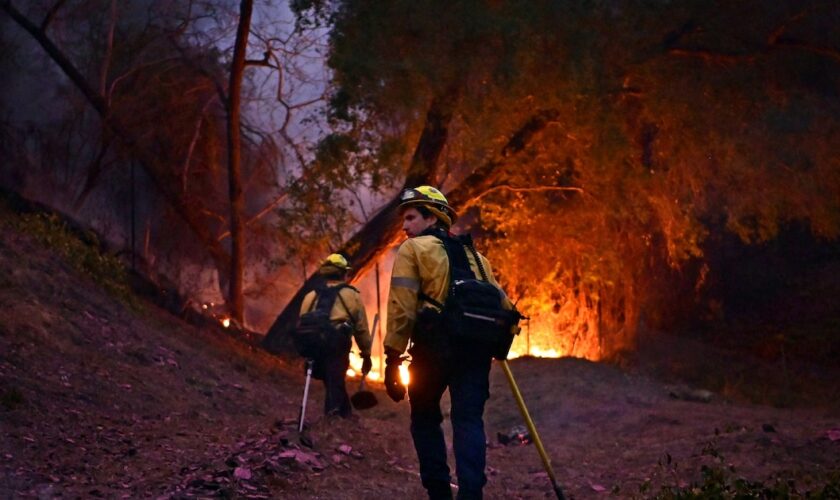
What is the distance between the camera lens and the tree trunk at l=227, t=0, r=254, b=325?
17.5m

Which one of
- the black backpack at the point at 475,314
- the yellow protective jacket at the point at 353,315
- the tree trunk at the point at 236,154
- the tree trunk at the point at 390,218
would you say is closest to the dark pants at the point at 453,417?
the black backpack at the point at 475,314

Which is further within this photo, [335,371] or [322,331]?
[335,371]

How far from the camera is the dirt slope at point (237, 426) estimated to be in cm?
746

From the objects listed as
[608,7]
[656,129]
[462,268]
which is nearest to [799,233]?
[656,129]

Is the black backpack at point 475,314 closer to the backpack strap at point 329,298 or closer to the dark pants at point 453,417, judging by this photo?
the dark pants at point 453,417

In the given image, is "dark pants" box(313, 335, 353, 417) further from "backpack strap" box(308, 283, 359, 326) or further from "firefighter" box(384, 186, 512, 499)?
"firefighter" box(384, 186, 512, 499)

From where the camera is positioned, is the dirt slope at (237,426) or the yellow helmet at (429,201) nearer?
the yellow helmet at (429,201)

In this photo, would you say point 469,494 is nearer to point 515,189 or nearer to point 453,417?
point 453,417

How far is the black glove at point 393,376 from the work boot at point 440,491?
0.57m

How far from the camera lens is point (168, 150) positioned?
19.4 meters

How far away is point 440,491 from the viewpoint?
19.7 ft

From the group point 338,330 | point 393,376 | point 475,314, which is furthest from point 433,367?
point 338,330

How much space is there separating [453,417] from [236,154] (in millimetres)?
12968

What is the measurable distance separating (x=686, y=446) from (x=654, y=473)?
4.51 feet
